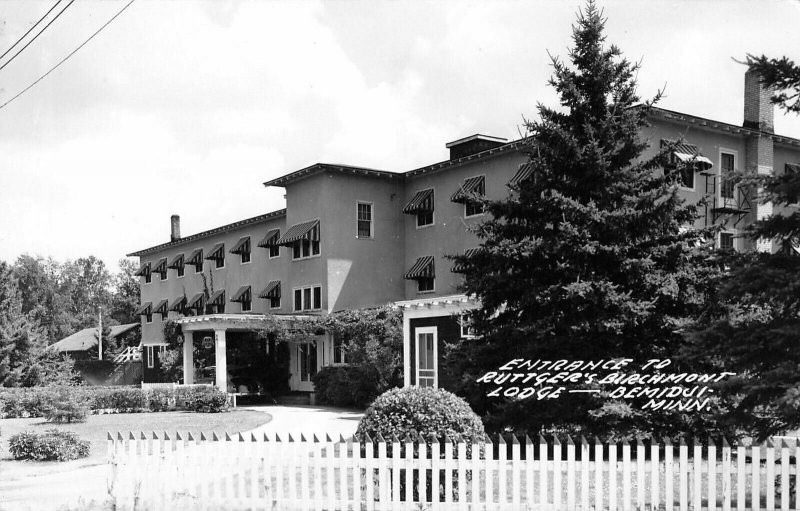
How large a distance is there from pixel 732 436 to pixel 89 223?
69.8 feet

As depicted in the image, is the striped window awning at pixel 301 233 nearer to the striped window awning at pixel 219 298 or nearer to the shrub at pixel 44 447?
the striped window awning at pixel 219 298

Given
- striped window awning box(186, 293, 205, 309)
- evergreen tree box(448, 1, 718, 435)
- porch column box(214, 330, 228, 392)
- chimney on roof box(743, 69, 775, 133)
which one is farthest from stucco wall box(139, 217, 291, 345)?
evergreen tree box(448, 1, 718, 435)

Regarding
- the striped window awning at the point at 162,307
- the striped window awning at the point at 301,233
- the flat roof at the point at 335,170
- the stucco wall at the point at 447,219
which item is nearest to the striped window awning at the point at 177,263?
the striped window awning at the point at 162,307

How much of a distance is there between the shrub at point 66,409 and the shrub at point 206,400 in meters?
4.65

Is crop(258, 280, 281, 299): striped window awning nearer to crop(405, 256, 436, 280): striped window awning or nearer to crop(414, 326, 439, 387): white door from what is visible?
crop(405, 256, 436, 280): striped window awning

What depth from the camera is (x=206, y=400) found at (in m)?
29.0

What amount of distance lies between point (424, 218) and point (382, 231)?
232 cm

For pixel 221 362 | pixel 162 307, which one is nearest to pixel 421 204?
pixel 221 362

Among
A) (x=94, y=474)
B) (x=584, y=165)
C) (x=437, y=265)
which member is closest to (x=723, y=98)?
(x=437, y=265)

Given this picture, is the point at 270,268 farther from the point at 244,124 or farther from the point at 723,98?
the point at 723,98

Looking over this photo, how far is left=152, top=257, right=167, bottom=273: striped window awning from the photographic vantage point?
5322 centimetres

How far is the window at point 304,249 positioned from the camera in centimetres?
3659

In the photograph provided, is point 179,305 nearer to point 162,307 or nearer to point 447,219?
point 162,307

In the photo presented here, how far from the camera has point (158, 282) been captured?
→ 54.7m
